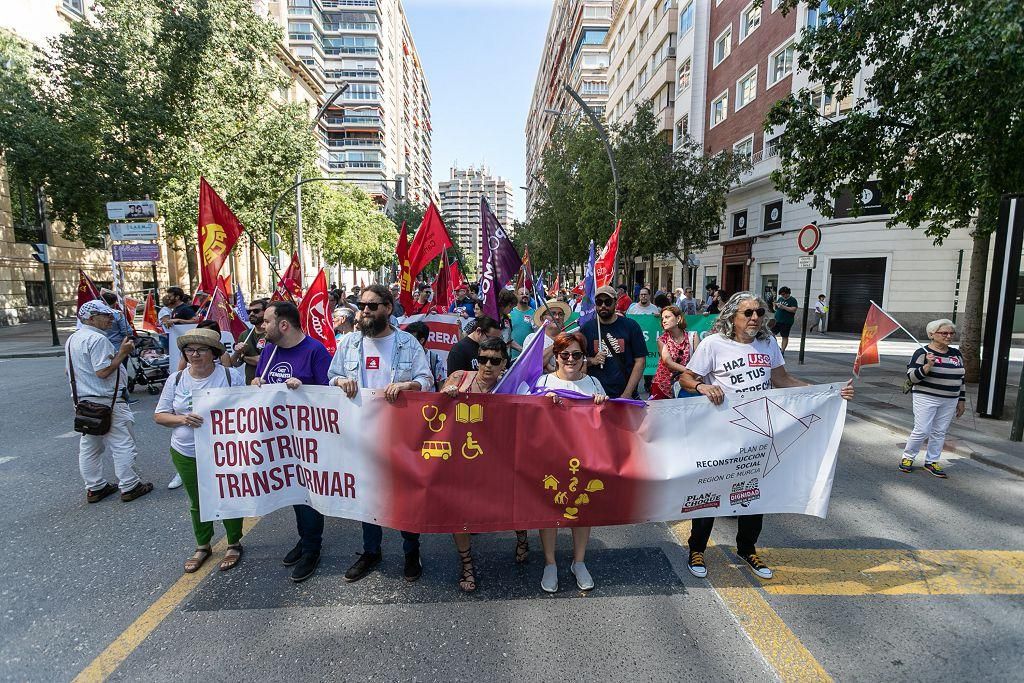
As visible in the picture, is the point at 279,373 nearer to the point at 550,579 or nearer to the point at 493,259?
the point at 550,579

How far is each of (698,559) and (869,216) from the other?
2082cm

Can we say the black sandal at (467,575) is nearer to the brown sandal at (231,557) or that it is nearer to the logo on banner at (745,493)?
the brown sandal at (231,557)

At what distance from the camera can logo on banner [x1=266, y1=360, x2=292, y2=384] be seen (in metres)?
3.67

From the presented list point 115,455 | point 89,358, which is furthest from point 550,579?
point 89,358

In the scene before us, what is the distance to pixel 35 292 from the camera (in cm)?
2450

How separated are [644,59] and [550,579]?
44.3 metres

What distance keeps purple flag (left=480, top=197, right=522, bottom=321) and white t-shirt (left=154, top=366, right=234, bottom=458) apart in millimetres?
3685

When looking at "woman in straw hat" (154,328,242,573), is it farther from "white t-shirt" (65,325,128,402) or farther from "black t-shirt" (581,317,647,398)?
"black t-shirt" (581,317,647,398)

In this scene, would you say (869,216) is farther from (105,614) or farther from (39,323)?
(39,323)

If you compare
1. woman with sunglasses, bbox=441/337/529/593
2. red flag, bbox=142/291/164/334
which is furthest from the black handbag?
red flag, bbox=142/291/164/334

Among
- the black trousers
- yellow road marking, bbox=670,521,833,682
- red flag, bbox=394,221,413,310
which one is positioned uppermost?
red flag, bbox=394,221,413,310

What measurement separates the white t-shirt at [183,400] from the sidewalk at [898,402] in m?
6.78

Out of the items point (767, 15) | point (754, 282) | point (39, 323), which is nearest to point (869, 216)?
point (754, 282)

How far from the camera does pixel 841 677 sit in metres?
2.65
